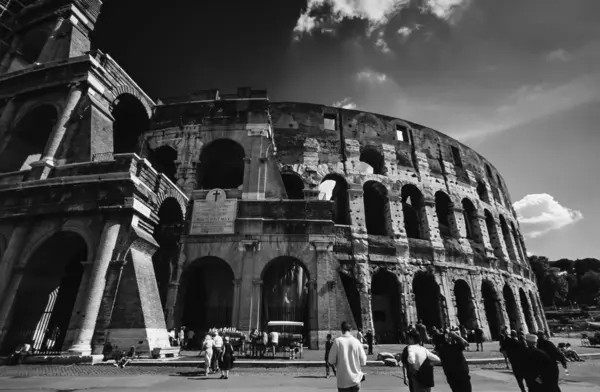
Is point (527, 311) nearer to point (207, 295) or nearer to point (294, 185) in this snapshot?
point (294, 185)

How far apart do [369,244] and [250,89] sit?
11.5 m

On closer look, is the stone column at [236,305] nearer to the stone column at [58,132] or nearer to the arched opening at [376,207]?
the stone column at [58,132]

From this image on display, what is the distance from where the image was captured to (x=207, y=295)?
1666 cm

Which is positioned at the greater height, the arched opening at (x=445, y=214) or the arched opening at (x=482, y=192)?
the arched opening at (x=482, y=192)

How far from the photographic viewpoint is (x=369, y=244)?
62.8 feet

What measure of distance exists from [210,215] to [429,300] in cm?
1474

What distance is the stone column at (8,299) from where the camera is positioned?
10.4m

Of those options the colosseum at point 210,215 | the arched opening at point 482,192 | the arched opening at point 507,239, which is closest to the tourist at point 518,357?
the colosseum at point 210,215

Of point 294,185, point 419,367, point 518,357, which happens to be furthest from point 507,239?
point 419,367

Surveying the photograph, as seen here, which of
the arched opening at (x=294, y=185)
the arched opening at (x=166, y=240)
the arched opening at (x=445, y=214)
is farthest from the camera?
the arched opening at (x=445, y=214)

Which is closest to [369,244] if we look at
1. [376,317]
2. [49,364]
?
[376,317]

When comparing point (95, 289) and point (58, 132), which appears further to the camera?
point (58, 132)

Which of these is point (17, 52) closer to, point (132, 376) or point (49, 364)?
point (49, 364)

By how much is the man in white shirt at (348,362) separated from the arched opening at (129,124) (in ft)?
57.0
